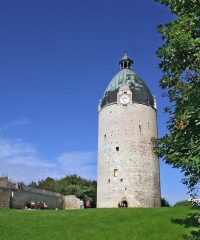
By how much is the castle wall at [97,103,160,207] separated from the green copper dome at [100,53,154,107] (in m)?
1.39

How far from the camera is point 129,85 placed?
56.3 metres

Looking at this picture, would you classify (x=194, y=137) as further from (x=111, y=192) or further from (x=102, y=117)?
(x=102, y=117)

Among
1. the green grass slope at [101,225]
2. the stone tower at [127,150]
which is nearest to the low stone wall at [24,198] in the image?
the stone tower at [127,150]

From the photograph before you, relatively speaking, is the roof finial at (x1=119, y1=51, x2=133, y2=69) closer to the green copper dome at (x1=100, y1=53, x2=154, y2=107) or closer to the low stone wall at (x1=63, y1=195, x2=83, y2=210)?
the green copper dome at (x1=100, y1=53, x2=154, y2=107)

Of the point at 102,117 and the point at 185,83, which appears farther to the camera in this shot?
the point at 102,117

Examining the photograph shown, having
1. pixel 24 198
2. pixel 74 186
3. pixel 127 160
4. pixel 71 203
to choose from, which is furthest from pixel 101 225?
pixel 74 186

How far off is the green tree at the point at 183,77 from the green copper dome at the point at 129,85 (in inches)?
1431

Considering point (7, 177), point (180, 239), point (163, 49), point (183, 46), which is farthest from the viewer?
point (7, 177)

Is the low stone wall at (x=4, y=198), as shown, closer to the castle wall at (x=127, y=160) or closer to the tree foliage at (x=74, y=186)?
the castle wall at (x=127, y=160)

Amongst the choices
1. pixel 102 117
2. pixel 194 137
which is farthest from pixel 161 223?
pixel 102 117

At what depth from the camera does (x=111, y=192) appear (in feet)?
166

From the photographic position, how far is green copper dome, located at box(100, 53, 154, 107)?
55688mm

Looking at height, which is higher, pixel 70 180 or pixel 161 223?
pixel 70 180

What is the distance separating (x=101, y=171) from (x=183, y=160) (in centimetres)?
3454
